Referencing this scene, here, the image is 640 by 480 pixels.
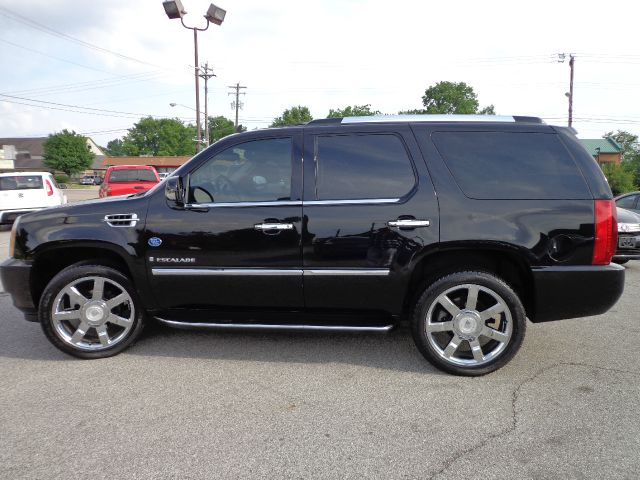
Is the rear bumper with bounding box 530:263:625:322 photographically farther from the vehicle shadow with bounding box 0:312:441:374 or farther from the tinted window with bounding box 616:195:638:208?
the tinted window with bounding box 616:195:638:208

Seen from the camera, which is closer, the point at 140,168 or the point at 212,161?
the point at 212,161

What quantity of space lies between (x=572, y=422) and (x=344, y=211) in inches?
76.9

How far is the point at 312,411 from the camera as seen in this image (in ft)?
9.50

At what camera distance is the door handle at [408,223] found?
3273 millimetres

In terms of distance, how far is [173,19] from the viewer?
26094 mm

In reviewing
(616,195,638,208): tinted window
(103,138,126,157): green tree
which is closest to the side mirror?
(616,195,638,208): tinted window

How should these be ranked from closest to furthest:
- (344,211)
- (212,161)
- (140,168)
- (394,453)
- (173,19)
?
(394,453) → (344,211) → (212,161) → (140,168) → (173,19)

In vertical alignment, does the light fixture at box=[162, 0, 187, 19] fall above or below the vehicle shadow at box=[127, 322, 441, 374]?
above

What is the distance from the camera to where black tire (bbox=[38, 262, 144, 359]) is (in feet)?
11.9

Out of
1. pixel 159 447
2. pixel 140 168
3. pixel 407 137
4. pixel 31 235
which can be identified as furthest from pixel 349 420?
pixel 140 168

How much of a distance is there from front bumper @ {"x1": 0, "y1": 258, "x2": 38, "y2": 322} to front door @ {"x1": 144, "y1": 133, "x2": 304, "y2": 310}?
1042 millimetres

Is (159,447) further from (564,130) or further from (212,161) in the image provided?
(564,130)

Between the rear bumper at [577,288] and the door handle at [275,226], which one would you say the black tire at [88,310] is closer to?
the door handle at [275,226]

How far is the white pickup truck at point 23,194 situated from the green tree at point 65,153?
6123 cm
